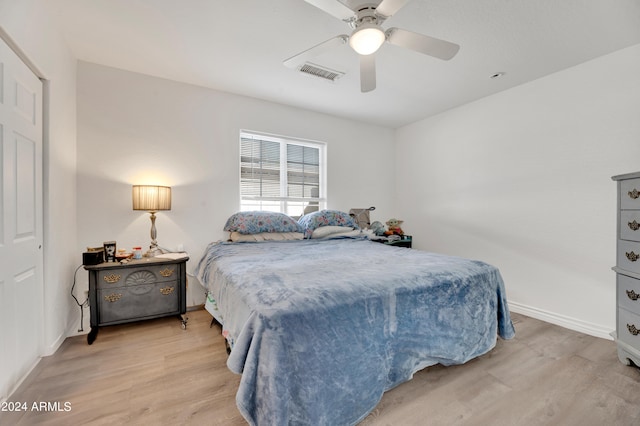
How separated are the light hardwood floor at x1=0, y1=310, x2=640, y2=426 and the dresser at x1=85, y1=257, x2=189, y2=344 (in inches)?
8.3

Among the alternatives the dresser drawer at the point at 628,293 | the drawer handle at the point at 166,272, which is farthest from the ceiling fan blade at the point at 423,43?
the drawer handle at the point at 166,272

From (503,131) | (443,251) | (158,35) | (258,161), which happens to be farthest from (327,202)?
(158,35)

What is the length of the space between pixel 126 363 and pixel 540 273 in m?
3.82

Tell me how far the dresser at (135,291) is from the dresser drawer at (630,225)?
3.45 meters

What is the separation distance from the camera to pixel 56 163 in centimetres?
203

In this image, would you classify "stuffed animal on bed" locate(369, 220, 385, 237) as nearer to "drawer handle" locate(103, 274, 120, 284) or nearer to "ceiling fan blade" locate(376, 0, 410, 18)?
"ceiling fan blade" locate(376, 0, 410, 18)

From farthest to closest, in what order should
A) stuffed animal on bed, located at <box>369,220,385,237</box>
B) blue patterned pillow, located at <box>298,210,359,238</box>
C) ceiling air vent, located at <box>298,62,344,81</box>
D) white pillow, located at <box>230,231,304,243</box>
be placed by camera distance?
stuffed animal on bed, located at <box>369,220,385,237</box>, blue patterned pillow, located at <box>298,210,359,238</box>, white pillow, located at <box>230,231,304,243</box>, ceiling air vent, located at <box>298,62,344,81</box>

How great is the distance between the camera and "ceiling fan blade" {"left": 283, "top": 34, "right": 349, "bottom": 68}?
1.71 meters

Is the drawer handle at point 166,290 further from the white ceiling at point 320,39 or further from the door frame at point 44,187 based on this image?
the white ceiling at point 320,39

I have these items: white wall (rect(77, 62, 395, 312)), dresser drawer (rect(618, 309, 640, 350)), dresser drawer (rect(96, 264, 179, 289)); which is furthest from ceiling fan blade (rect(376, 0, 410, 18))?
dresser drawer (rect(96, 264, 179, 289))

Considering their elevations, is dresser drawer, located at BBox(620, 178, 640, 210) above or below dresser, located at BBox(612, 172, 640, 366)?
above

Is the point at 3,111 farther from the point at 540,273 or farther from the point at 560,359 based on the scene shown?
the point at 540,273

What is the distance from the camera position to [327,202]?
3.87 meters

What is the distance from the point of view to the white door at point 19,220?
1.43 meters
